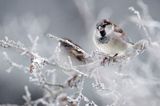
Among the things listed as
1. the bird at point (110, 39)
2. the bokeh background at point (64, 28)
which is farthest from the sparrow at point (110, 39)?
the bokeh background at point (64, 28)

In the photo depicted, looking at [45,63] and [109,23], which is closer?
[45,63]

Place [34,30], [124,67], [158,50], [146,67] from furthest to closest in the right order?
[34,30]
[146,67]
[124,67]
[158,50]

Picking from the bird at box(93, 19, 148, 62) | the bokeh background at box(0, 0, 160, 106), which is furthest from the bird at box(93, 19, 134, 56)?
the bokeh background at box(0, 0, 160, 106)

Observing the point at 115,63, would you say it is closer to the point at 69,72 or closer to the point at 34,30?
the point at 69,72

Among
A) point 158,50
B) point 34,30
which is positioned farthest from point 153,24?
point 34,30

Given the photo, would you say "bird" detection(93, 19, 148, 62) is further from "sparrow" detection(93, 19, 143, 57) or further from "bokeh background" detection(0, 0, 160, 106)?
"bokeh background" detection(0, 0, 160, 106)

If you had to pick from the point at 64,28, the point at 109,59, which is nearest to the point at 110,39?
the point at 109,59

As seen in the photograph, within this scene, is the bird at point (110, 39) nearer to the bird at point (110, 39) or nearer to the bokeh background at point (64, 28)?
the bird at point (110, 39)

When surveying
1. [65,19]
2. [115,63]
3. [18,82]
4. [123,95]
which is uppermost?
[65,19]
